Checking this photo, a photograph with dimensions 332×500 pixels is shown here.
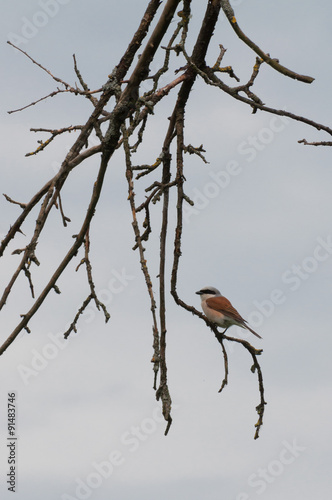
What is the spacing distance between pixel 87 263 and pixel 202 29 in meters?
1.75

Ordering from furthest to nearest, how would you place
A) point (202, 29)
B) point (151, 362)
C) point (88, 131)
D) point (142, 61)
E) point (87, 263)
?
point (202, 29)
point (87, 263)
point (88, 131)
point (142, 61)
point (151, 362)

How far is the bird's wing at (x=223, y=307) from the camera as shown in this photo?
762 centimetres

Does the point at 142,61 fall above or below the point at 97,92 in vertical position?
below

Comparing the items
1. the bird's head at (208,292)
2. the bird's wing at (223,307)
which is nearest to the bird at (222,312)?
the bird's wing at (223,307)

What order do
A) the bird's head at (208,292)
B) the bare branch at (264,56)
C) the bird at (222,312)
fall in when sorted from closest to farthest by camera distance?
the bare branch at (264,56) → the bird at (222,312) → the bird's head at (208,292)

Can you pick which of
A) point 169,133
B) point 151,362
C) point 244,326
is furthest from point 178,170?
point 244,326

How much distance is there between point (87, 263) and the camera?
4043 millimetres

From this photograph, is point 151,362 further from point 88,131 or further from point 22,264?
point 88,131

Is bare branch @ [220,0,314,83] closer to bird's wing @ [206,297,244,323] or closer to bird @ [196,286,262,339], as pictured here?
bird @ [196,286,262,339]

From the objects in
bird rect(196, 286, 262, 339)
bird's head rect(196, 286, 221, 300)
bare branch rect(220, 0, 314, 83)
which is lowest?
bare branch rect(220, 0, 314, 83)

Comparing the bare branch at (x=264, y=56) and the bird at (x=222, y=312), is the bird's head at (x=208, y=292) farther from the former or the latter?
the bare branch at (x=264, y=56)

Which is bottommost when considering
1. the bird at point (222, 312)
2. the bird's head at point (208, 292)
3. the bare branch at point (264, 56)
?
the bare branch at point (264, 56)

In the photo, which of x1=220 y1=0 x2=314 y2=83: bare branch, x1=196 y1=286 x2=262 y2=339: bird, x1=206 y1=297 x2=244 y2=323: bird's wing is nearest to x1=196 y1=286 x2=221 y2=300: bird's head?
x1=196 y1=286 x2=262 y2=339: bird

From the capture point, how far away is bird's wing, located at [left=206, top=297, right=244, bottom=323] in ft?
25.0
